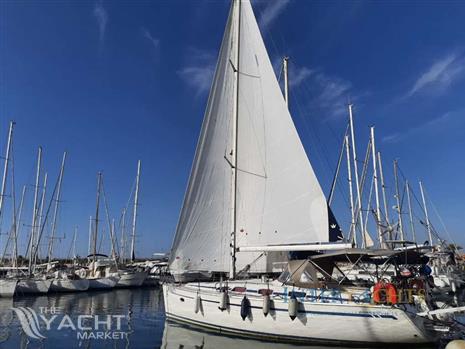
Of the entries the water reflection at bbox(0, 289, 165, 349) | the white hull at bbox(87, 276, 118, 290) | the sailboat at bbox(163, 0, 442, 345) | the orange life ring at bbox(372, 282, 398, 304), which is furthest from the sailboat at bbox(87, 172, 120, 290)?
the orange life ring at bbox(372, 282, 398, 304)

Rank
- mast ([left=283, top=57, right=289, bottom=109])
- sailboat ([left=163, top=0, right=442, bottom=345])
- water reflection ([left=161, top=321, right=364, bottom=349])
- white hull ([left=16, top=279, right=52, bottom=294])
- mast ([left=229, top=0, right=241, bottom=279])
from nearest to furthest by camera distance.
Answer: sailboat ([left=163, top=0, right=442, bottom=345]) < water reflection ([left=161, top=321, right=364, bottom=349]) < mast ([left=229, top=0, right=241, bottom=279]) < mast ([left=283, top=57, right=289, bottom=109]) < white hull ([left=16, top=279, right=52, bottom=294])

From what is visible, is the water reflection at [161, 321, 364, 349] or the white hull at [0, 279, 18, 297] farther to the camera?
the white hull at [0, 279, 18, 297]

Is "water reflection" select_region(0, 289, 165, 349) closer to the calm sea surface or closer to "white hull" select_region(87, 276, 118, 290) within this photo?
the calm sea surface

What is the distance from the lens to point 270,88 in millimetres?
18672

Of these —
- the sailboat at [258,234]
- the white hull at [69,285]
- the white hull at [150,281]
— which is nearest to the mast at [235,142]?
the sailboat at [258,234]

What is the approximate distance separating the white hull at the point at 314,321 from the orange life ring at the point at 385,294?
0.69 ft

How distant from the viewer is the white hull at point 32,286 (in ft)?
98.6

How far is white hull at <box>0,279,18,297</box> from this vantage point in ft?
94.2

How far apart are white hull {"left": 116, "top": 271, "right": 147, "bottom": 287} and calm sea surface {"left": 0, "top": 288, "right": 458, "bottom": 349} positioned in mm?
12440

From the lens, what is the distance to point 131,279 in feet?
129

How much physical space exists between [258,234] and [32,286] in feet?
76.1

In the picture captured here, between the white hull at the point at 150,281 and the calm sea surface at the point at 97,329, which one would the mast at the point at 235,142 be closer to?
the calm sea surface at the point at 97,329

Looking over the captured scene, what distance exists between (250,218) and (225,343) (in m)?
5.46

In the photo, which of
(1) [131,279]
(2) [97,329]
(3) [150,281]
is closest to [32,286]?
(1) [131,279]
